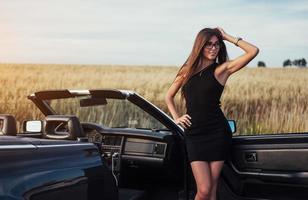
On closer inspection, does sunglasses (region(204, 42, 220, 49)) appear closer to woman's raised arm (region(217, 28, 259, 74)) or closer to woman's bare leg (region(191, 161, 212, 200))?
woman's raised arm (region(217, 28, 259, 74))

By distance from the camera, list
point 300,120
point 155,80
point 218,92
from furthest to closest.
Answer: point 155,80, point 300,120, point 218,92

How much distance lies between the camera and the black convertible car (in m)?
3.53

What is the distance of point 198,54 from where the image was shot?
466cm

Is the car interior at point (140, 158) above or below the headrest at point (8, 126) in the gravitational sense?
below

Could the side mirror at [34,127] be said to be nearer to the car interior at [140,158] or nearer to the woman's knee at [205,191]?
the car interior at [140,158]

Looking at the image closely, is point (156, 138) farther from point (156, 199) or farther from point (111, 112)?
point (111, 112)

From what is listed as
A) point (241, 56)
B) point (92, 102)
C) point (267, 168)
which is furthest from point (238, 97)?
point (241, 56)

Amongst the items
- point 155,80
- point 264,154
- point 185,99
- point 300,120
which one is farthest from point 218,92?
point 155,80

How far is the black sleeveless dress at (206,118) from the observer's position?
457 centimetres

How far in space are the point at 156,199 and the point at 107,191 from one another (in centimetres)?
200

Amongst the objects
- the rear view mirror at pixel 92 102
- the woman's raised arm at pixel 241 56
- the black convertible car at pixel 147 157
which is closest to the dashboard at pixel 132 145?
the black convertible car at pixel 147 157

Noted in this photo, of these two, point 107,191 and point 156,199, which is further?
point 156,199

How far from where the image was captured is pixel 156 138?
204 inches

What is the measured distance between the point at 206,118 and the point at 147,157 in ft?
3.05
